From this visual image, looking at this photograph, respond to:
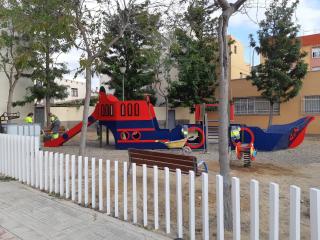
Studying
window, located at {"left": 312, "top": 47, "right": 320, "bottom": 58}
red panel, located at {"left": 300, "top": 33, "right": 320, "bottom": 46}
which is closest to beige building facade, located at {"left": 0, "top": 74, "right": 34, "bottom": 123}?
red panel, located at {"left": 300, "top": 33, "right": 320, "bottom": 46}

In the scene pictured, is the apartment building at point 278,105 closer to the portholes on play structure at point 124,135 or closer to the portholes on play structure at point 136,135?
the portholes on play structure at point 136,135

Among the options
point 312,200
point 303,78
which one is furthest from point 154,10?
point 303,78

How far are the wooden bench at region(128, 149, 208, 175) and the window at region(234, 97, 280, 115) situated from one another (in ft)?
71.0

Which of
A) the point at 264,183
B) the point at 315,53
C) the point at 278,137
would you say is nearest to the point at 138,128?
the point at 278,137

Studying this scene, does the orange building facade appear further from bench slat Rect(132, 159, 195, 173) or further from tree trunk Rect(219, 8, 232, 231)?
tree trunk Rect(219, 8, 232, 231)

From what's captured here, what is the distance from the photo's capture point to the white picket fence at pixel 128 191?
151 inches

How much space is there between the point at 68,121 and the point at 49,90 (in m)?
5.25

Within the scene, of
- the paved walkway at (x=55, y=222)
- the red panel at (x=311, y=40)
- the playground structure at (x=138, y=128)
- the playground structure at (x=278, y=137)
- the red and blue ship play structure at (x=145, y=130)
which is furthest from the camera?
the red panel at (x=311, y=40)

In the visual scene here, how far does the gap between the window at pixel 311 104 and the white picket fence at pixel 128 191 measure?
21469mm

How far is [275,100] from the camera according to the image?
25.2 m

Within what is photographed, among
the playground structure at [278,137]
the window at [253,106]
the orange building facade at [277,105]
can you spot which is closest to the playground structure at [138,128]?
the playground structure at [278,137]

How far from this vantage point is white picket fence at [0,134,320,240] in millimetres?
3836

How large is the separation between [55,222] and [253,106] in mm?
25525

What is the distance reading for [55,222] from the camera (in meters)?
5.54
